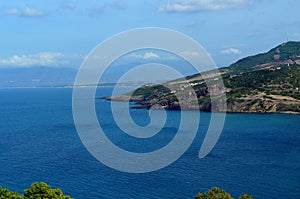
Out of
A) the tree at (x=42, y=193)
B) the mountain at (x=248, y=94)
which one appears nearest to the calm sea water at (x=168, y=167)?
the tree at (x=42, y=193)

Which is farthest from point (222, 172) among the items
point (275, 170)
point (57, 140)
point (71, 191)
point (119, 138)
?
point (57, 140)

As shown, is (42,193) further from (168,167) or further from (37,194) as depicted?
(168,167)

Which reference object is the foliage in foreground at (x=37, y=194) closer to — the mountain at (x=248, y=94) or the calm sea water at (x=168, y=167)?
the calm sea water at (x=168, y=167)

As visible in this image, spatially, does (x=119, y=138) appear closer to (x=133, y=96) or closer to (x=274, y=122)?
(x=274, y=122)

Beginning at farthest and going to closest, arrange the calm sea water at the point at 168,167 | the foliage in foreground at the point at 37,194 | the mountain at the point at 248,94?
the mountain at the point at 248,94
the calm sea water at the point at 168,167
the foliage in foreground at the point at 37,194

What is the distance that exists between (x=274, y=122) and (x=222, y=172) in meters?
31.7

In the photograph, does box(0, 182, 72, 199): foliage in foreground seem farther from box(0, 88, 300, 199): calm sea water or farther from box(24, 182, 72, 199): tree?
box(0, 88, 300, 199): calm sea water

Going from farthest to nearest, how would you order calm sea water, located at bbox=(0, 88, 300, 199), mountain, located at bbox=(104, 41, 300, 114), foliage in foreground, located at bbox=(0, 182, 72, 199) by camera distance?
mountain, located at bbox=(104, 41, 300, 114), calm sea water, located at bbox=(0, 88, 300, 199), foliage in foreground, located at bbox=(0, 182, 72, 199)

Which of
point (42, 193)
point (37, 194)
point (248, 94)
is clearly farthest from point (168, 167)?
point (248, 94)

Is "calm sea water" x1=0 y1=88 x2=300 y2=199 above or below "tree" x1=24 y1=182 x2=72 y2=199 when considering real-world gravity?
above

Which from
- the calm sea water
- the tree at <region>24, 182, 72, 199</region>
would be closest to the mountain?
the calm sea water

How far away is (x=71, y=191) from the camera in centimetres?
3173

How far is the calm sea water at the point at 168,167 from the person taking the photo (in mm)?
31692

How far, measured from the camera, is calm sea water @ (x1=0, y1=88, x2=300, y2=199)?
3169 centimetres
